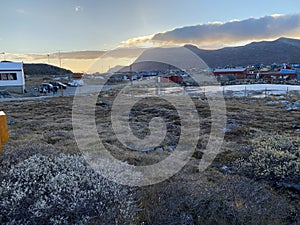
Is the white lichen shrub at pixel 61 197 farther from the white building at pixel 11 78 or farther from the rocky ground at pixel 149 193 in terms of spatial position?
the white building at pixel 11 78

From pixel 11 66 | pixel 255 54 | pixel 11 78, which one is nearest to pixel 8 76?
pixel 11 78

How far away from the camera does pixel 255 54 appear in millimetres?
130750

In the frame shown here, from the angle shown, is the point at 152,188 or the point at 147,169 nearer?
the point at 152,188

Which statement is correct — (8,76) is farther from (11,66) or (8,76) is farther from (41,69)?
(41,69)

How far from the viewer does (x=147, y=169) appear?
4.51 metres

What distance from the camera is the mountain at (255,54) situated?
388 feet

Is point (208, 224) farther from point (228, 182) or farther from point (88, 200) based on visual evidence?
point (88, 200)

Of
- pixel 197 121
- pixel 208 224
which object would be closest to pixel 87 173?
pixel 208 224

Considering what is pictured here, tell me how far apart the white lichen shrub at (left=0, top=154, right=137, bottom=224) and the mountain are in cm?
11546

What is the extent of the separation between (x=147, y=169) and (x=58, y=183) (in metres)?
1.75

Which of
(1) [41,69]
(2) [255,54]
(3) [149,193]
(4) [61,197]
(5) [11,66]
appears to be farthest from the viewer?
(2) [255,54]

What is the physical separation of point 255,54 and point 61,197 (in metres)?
146

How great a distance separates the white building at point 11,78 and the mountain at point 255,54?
312 feet

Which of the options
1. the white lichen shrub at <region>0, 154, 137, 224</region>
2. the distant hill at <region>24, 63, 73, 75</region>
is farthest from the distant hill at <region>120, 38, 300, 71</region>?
the white lichen shrub at <region>0, 154, 137, 224</region>
